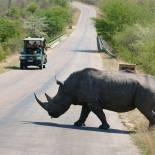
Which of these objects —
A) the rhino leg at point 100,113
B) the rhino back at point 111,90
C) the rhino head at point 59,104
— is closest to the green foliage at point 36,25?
the rhino head at point 59,104

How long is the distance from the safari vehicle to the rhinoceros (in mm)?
31227

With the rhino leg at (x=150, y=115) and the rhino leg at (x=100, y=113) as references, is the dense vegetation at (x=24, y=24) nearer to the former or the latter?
the rhino leg at (x=100, y=113)

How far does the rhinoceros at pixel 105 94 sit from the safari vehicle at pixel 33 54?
1229 inches

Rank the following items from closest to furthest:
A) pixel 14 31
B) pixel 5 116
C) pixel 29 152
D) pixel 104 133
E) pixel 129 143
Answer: pixel 29 152
pixel 129 143
pixel 104 133
pixel 5 116
pixel 14 31

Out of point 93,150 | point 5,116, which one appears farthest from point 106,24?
point 93,150

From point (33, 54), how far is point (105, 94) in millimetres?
32216

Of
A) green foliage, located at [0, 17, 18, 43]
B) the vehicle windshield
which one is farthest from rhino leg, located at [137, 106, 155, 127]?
green foliage, located at [0, 17, 18, 43]

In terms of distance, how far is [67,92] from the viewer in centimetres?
2073

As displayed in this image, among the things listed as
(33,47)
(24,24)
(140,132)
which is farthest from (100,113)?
(24,24)

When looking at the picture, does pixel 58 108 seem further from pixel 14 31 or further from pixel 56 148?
pixel 14 31

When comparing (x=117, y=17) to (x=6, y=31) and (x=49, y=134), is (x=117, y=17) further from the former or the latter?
(x=49, y=134)

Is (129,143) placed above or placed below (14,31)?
above

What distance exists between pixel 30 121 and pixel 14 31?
59.9 meters

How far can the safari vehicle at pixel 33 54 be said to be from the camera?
51.9 m
